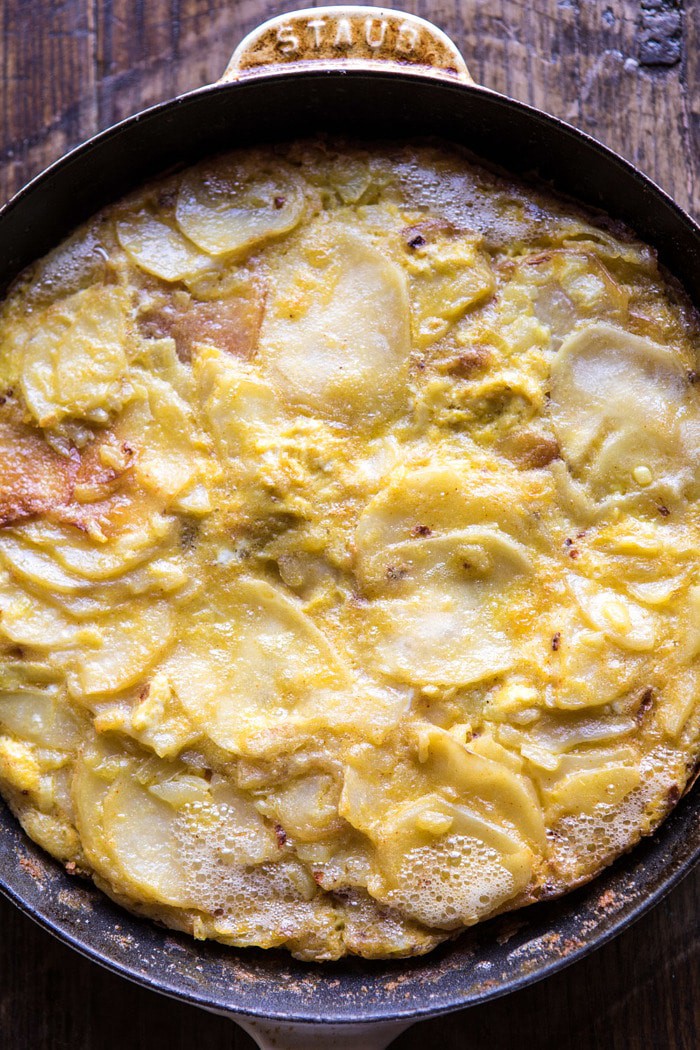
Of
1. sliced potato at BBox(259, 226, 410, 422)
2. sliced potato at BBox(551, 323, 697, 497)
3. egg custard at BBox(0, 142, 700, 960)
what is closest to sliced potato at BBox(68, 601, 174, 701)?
egg custard at BBox(0, 142, 700, 960)

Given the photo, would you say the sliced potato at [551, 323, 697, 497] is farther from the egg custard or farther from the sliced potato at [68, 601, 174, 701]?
the sliced potato at [68, 601, 174, 701]

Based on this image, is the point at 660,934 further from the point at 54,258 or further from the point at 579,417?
the point at 54,258

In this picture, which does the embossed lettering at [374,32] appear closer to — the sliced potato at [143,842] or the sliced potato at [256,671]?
the sliced potato at [256,671]

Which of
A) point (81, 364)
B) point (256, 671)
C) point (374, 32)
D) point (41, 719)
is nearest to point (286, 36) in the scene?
point (374, 32)

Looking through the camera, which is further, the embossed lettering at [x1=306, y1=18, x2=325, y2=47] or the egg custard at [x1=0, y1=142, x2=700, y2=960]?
the embossed lettering at [x1=306, y1=18, x2=325, y2=47]

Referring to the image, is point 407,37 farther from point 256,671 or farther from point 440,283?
point 256,671

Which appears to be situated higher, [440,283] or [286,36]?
[286,36]
